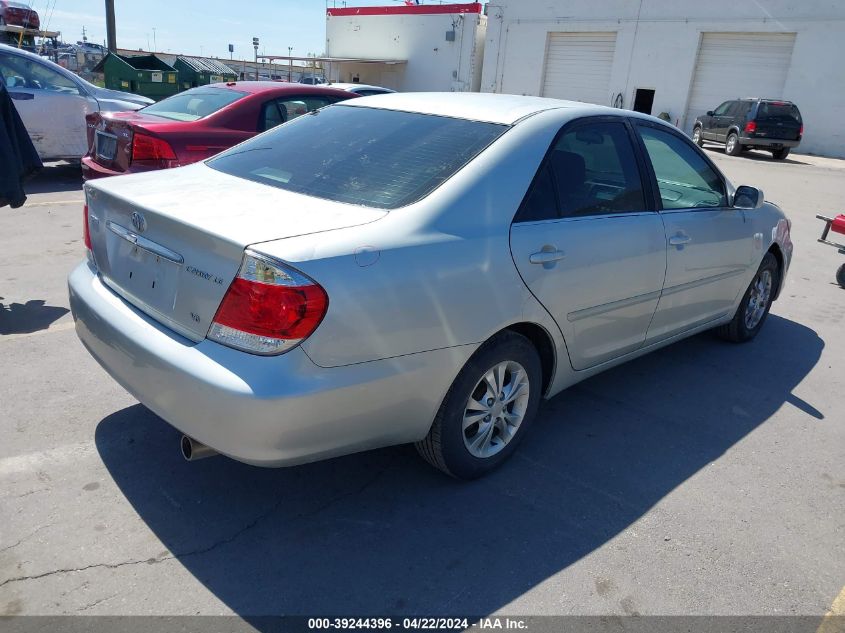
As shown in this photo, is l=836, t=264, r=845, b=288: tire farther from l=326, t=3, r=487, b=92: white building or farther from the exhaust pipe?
l=326, t=3, r=487, b=92: white building

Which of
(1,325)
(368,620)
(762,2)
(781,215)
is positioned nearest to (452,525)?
(368,620)

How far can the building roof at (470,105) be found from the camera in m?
3.44

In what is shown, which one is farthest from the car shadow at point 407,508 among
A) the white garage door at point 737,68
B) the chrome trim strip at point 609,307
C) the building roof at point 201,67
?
the white garage door at point 737,68

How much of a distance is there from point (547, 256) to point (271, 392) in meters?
1.45

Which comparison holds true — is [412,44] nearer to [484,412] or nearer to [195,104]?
[195,104]

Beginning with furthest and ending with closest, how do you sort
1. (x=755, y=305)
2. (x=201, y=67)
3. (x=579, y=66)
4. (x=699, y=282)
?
(x=579, y=66), (x=201, y=67), (x=755, y=305), (x=699, y=282)

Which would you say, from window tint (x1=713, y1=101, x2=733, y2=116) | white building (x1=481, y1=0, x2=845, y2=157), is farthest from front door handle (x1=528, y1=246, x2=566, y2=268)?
white building (x1=481, y1=0, x2=845, y2=157)

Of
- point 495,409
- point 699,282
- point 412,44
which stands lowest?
point 495,409

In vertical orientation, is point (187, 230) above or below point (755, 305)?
above

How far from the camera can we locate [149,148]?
6.29 metres

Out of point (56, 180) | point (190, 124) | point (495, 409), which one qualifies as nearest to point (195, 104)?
point (190, 124)

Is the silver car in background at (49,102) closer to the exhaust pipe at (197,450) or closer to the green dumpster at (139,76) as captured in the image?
the green dumpster at (139,76)

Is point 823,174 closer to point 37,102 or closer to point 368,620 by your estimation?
point 37,102

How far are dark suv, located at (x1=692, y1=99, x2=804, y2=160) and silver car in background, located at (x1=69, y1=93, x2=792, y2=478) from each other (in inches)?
805
